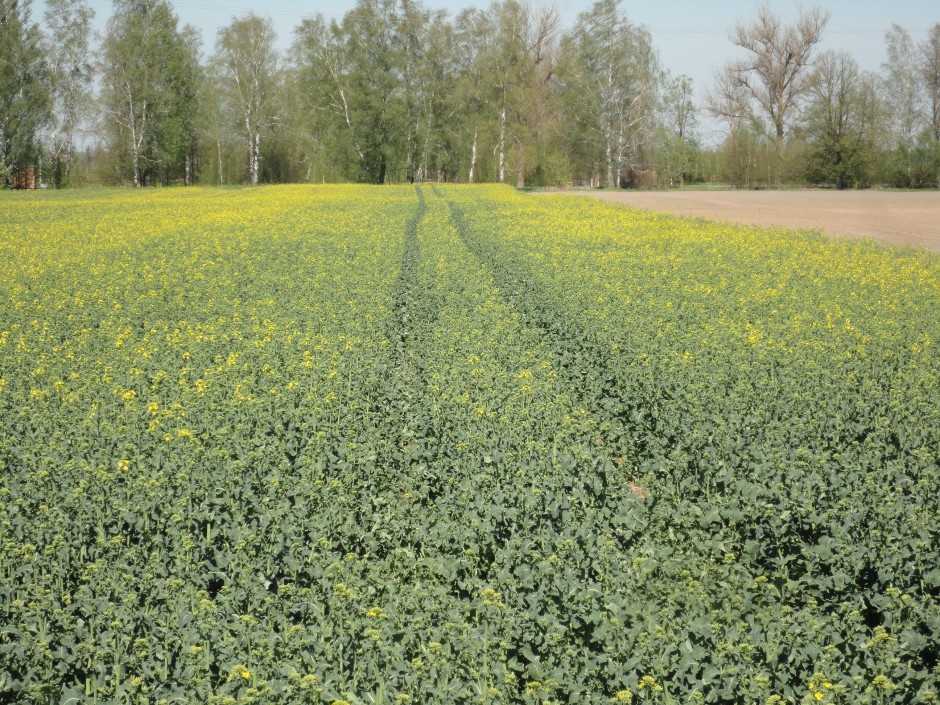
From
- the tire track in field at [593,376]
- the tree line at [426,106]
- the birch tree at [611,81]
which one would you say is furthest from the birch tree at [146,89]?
the tire track in field at [593,376]

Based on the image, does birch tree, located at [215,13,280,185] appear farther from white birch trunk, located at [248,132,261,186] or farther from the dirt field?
the dirt field

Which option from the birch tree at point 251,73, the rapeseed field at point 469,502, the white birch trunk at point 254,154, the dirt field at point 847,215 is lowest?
the rapeseed field at point 469,502

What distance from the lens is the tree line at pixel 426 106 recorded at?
77.6 meters

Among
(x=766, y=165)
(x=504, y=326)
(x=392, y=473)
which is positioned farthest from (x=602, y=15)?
(x=392, y=473)

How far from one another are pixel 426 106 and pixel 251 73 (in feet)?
49.8

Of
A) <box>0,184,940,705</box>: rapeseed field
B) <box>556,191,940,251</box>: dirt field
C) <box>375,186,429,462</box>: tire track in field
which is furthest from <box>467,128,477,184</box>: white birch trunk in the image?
<box>0,184,940,705</box>: rapeseed field

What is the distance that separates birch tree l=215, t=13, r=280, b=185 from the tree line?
187 millimetres

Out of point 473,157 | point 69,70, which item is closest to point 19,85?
point 69,70

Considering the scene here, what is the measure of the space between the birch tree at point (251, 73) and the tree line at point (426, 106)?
0.61 feet

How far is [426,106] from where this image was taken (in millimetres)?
86250

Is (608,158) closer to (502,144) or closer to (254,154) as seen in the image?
(502,144)

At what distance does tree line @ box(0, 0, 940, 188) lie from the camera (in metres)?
77.6

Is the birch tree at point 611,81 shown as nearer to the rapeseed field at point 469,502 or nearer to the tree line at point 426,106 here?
the tree line at point 426,106

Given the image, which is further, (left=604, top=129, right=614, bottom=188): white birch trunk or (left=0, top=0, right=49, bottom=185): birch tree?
(left=604, top=129, right=614, bottom=188): white birch trunk
